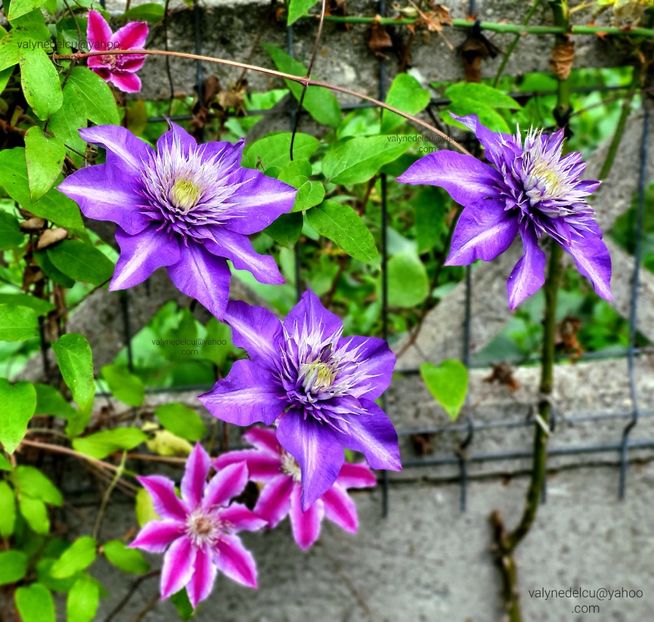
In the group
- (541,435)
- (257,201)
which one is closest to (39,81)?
(257,201)

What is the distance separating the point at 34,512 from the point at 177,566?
273mm

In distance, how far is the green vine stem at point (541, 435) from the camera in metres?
1.36

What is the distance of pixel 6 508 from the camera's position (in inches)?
51.7

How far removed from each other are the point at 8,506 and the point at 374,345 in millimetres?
644

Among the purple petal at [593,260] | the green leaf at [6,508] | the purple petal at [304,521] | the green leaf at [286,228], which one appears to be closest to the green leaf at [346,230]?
the green leaf at [286,228]

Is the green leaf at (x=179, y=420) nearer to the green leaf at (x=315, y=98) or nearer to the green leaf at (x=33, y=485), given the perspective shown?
the green leaf at (x=33, y=485)

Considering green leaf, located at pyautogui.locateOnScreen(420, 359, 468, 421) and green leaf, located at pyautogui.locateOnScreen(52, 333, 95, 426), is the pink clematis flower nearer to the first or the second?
green leaf, located at pyautogui.locateOnScreen(52, 333, 95, 426)

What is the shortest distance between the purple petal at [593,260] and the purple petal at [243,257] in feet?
1.08

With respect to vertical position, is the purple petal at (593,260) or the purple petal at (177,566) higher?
the purple petal at (593,260)

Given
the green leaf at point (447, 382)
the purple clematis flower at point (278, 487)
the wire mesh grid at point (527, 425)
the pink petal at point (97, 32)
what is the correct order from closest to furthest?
1. the pink petal at point (97, 32)
2. the purple clematis flower at point (278, 487)
3. the green leaf at point (447, 382)
4. the wire mesh grid at point (527, 425)

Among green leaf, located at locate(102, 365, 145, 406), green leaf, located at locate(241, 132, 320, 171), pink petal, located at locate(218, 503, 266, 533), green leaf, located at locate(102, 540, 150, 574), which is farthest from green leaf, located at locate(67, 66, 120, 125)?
green leaf, located at locate(102, 540, 150, 574)

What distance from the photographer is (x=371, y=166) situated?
110 cm

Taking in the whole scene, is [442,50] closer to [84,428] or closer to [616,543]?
[84,428]

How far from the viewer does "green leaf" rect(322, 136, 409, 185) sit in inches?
43.1
